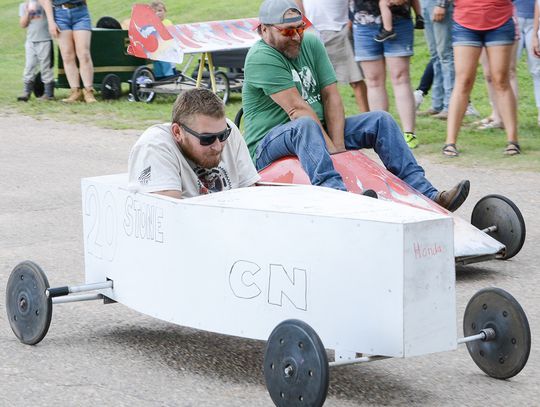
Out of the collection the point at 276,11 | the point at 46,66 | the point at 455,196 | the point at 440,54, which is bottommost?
the point at 46,66

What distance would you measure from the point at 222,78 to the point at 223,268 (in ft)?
31.6

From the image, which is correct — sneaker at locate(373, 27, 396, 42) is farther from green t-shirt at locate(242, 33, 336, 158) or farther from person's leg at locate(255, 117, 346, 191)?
person's leg at locate(255, 117, 346, 191)

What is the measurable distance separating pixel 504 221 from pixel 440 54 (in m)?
4.73

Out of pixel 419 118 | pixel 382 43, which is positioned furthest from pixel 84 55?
pixel 382 43

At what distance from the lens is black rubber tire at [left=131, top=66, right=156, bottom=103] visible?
14.1 meters

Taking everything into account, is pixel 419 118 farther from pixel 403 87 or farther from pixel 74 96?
pixel 74 96

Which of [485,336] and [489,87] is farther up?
[485,336]

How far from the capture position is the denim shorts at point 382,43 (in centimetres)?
975

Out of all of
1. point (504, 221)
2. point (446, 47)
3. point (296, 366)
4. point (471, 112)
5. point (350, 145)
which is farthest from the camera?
point (471, 112)

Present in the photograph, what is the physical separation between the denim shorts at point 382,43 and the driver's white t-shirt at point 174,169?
4834 millimetres

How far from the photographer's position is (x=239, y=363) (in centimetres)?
470

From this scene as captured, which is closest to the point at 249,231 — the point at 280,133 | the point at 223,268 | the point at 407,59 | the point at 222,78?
the point at 223,268

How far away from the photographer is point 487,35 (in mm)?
9078

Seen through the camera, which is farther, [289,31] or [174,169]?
[289,31]
